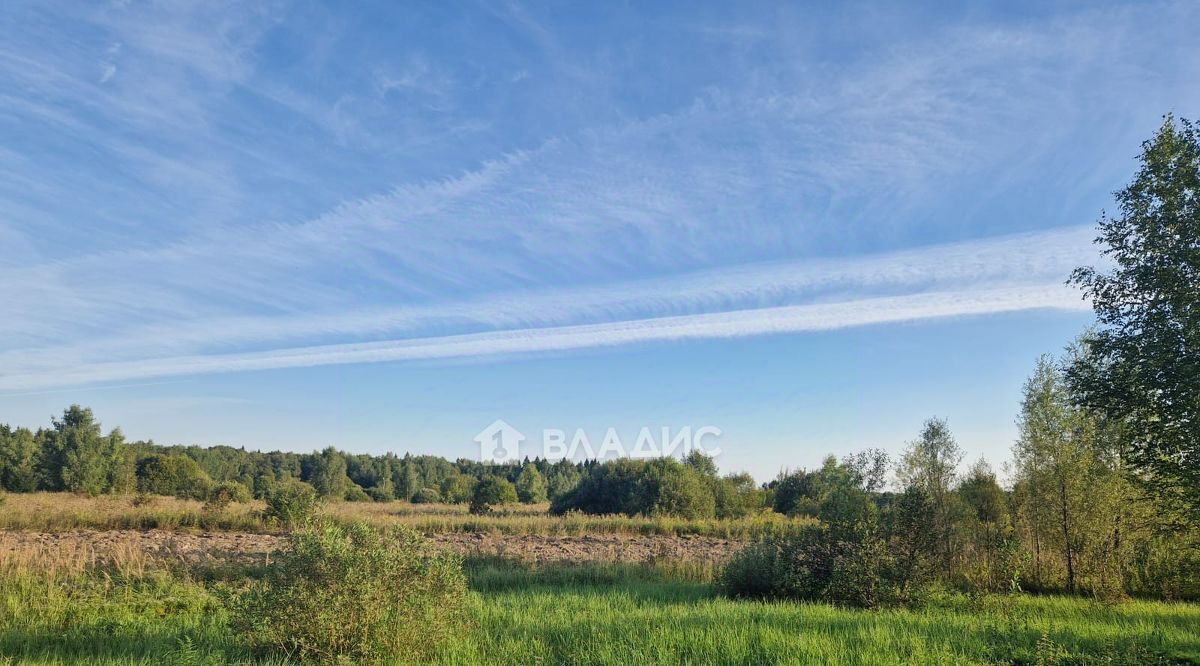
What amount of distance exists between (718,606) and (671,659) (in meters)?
5.09

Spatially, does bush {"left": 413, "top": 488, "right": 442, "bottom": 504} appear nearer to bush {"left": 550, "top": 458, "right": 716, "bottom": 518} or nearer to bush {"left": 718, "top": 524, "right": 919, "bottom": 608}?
bush {"left": 550, "top": 458, "right": 716, "bottom": 518}

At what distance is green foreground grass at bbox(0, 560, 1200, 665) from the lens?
27.9 feet

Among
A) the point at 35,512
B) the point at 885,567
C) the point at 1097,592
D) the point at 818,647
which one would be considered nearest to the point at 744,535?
the point at 1097,592

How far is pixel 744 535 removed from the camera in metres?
32.8

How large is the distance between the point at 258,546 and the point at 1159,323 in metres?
26.2

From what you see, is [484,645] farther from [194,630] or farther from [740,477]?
[740,477]

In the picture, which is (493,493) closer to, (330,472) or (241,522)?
(241,522)

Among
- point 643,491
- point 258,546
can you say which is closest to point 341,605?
point 258,546

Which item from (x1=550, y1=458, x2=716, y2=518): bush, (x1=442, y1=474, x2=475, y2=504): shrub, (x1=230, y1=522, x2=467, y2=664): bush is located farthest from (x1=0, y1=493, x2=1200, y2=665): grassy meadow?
(x1=442, y1=474, x2=475, y2=504): shrub

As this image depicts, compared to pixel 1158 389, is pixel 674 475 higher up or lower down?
lower down

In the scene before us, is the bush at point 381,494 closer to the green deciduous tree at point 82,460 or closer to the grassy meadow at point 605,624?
the green deciduous tree at point 82,460

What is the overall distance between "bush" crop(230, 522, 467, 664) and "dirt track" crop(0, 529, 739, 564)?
949 cm

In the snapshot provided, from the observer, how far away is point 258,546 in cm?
2217

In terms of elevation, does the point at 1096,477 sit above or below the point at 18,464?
above
